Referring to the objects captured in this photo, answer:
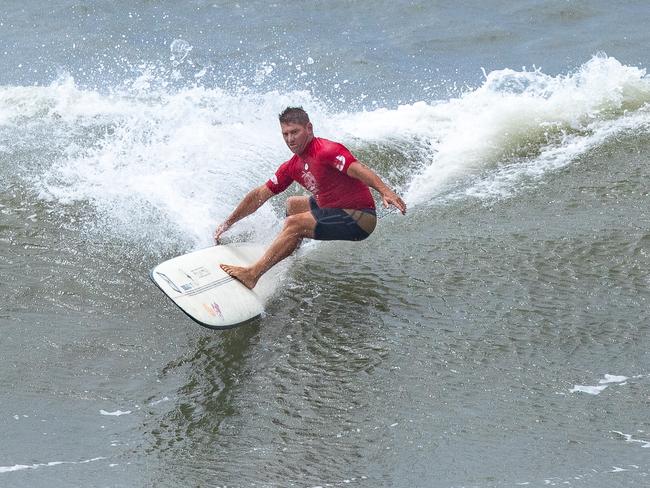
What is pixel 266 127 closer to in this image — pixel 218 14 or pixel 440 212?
pixel 440 212

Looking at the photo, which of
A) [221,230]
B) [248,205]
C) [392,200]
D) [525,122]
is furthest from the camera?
[525,122]

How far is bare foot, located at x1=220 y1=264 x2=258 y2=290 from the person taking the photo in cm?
752

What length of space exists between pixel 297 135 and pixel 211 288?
133 cm

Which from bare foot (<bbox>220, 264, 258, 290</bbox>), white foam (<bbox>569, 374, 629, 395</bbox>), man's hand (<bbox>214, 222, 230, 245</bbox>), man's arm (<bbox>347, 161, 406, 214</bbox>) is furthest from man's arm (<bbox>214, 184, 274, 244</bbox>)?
white foam (<bbox>569, 374, 629, 395</bbox>)

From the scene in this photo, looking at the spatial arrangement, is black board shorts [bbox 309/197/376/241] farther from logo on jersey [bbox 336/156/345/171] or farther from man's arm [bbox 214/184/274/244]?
man's arm [bbox 214/184/274/244]

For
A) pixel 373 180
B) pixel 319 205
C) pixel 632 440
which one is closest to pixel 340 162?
pixel 373 180

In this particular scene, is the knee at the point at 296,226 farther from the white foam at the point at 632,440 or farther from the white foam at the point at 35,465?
the white foam at the point at 632,440

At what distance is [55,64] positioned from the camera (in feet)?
53.4

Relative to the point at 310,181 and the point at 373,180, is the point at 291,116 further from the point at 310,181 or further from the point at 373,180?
the point at 373,180

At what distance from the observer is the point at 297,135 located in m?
7.33

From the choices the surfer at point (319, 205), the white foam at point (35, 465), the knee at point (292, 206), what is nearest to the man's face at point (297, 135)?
the surfer at point (319, 205)

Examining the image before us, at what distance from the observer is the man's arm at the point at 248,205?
7.90 meters

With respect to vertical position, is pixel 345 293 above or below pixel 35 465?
below

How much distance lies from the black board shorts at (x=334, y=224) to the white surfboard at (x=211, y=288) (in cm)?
66
